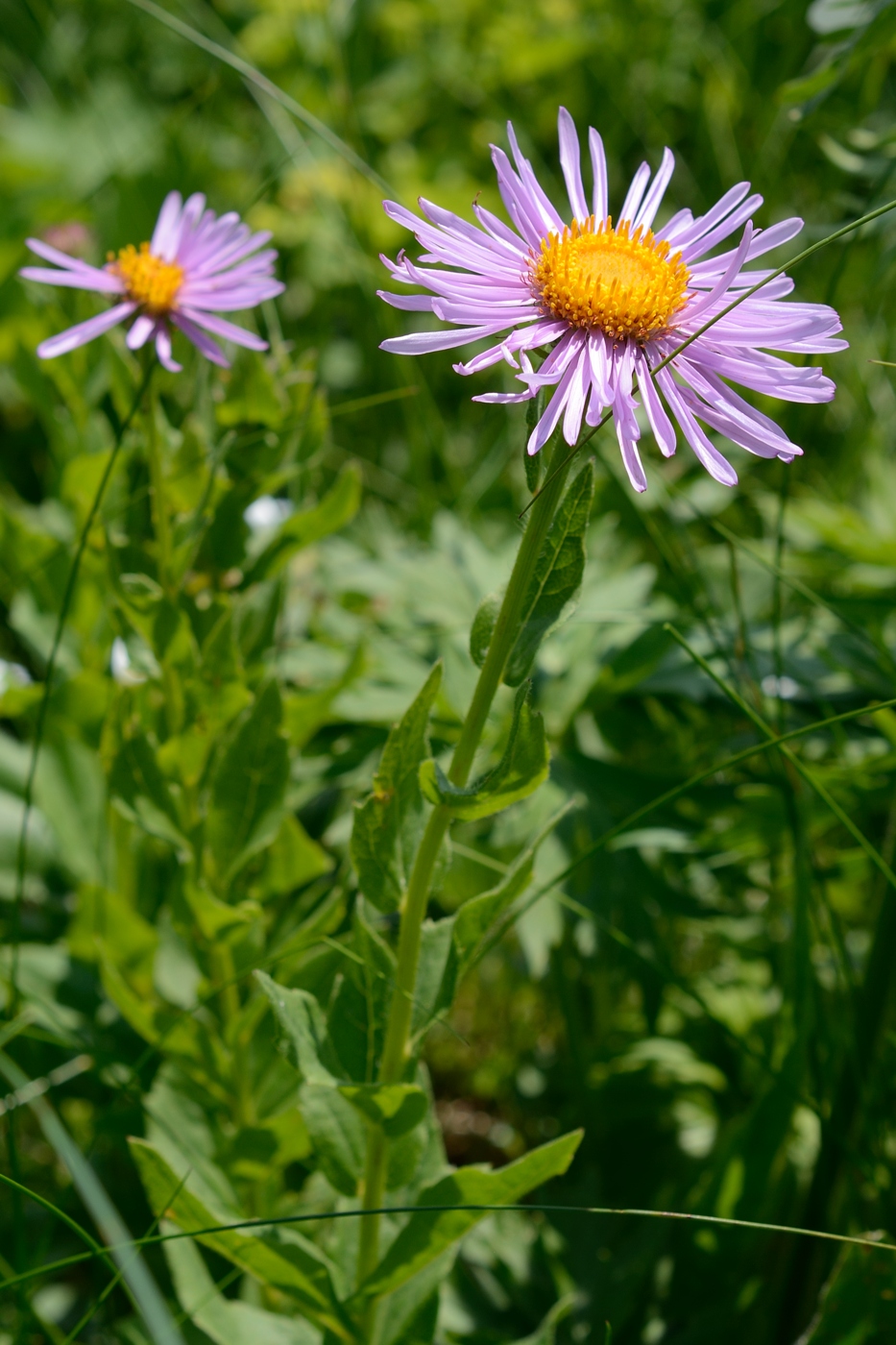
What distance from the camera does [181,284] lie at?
116 centimetres

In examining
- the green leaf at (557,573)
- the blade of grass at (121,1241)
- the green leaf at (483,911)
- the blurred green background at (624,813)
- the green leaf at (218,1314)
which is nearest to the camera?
the blade of grass at (121,1241)

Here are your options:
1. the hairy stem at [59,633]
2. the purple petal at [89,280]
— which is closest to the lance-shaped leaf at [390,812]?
the hairy stem at [59,633]

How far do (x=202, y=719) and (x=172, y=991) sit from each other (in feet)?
1.55

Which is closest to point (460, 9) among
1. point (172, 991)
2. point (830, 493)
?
point (830, 493)

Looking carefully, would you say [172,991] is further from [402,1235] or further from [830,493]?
[830,493]

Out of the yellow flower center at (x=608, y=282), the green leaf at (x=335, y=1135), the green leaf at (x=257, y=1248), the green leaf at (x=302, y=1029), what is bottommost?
the green leaf at (x=257, y=1248)

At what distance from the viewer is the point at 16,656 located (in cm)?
205

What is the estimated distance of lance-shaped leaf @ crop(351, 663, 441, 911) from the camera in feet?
2.77

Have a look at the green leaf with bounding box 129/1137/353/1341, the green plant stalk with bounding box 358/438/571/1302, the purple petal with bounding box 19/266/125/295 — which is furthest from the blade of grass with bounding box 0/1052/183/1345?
the purple petal with bounding box 19/266/125/295

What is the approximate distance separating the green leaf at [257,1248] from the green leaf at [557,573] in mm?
487

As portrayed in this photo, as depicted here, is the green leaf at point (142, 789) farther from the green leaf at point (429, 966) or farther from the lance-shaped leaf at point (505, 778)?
the lance-shaped leaf at point (505, 778)

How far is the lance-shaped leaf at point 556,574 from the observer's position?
75 centimetres

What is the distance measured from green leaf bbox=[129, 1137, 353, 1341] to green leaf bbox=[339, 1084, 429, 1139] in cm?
15

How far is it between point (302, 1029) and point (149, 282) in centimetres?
73
